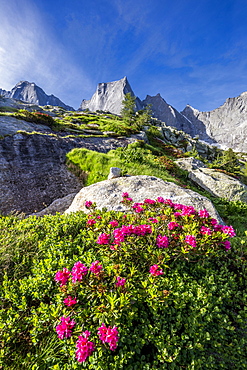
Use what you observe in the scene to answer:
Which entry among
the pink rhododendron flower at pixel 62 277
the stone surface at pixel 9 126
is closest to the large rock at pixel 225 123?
the stone surface at pixel 9 126

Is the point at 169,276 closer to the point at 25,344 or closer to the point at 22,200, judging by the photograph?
the point at 25,344

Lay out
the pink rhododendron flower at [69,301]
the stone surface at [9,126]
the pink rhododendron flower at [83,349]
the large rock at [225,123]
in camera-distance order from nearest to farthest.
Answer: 1. the pink rhododendron flower at [83,349]
2. the pink rhododendron flower at [69,301]
3. the stone surface at [9,126]
4. the large rock at [225,123]

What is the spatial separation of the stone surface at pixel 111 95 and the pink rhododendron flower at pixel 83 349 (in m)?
162

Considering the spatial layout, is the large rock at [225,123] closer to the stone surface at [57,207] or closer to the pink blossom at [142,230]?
the stone surface at [57,207]

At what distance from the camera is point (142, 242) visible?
3027 mm

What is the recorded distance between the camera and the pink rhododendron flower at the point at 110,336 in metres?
1.63

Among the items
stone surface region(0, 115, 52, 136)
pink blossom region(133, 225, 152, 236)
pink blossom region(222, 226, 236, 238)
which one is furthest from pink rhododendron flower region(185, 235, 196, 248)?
stone surface region(0, 115, 52, 136)

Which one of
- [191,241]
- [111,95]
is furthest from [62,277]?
[111,95]

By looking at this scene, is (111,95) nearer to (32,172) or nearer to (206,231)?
(32,172)

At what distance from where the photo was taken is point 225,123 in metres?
177

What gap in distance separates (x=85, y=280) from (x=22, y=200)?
26.6 feet

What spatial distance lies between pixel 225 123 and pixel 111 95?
131m

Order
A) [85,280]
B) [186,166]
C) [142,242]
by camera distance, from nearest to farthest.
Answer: [85,280] → [142,242] → [186,166]

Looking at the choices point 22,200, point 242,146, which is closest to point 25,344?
point 22,200
